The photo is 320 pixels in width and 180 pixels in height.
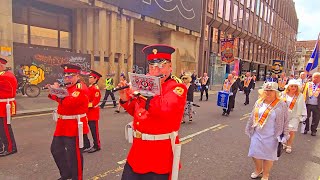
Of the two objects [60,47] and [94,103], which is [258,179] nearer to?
[94,103]

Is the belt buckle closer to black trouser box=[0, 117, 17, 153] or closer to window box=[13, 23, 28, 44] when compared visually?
black trouser box=[0, 117, 17, 153]

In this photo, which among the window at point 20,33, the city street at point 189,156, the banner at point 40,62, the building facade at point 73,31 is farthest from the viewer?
the window at point 20,33

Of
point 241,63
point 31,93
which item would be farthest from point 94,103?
point 241,63

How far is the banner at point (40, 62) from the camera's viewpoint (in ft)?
45.4

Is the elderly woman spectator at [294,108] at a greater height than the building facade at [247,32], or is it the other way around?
the building facade at [247,32]

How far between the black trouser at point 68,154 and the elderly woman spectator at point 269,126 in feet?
9.41

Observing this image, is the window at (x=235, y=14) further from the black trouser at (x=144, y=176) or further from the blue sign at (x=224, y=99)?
the black trouser at (x=144, y=176)

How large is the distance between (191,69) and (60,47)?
1474cm

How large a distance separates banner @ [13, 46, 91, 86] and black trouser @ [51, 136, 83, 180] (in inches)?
441

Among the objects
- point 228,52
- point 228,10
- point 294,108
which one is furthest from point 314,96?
point 228,10

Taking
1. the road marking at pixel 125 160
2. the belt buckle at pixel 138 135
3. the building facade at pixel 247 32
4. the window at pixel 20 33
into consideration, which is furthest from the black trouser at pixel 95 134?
the building facade at pixel 247 32

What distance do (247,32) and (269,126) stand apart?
41.4m

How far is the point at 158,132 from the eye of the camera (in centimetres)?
241

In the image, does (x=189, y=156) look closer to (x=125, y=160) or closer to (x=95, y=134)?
(x=125, y=160)
